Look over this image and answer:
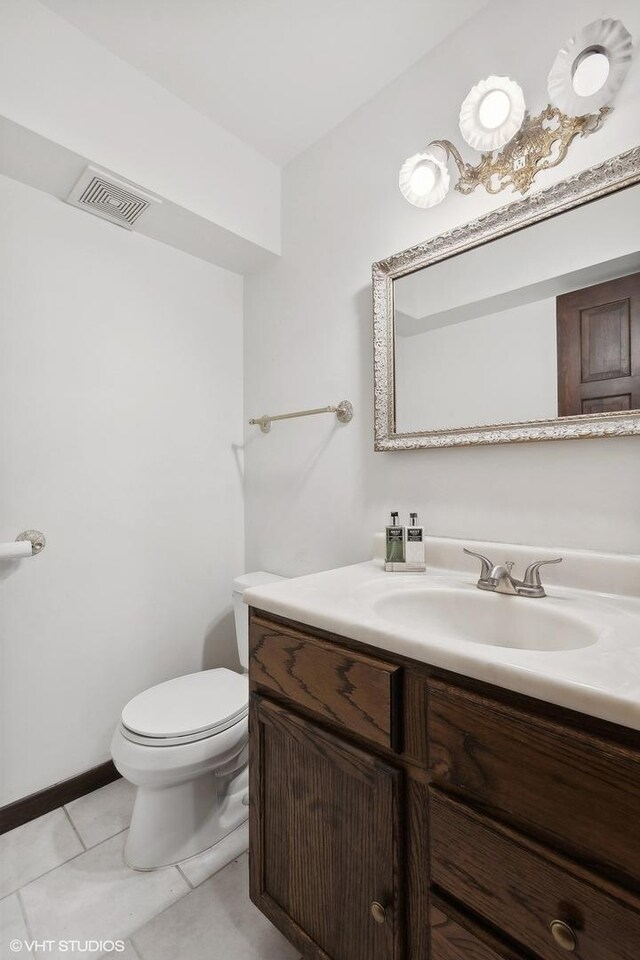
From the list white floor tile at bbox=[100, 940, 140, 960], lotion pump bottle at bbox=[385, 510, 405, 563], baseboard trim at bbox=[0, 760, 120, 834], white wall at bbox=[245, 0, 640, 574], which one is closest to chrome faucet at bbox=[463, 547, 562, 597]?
white wall at bbox=[245, 0, 640, 574]

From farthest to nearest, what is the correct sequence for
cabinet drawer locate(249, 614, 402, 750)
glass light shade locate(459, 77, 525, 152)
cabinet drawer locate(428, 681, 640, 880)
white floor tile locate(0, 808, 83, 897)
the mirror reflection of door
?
1. white floor tile locate(0, 808, 83, 897)
2. glass light shade locate(459, 77, 525, 152)
3. the mirror reflection of door
4. cabinet drawer locate(249, 614, 402, 750)
5. cabinet drawer locate(428, 681, 640, 880)

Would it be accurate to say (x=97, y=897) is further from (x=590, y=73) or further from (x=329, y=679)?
(x=590, y=73)

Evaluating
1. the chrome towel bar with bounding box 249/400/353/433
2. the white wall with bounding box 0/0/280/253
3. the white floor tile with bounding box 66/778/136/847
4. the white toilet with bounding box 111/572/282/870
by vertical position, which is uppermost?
the white wall with bounding box 0/0/280/253

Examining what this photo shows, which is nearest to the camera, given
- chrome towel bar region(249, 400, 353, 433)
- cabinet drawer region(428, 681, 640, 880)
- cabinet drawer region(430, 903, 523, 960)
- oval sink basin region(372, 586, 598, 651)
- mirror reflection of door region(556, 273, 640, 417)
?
cabinet drawer region(428, 681, 640, 880)

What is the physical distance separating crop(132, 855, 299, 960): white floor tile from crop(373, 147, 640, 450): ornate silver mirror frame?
130 cm

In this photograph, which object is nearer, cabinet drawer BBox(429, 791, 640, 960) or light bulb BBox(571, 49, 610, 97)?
cabinet drawer BBox(429, 791, 640, 960)

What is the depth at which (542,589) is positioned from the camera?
38.9 inches

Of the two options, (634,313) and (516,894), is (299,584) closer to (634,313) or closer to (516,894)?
(516,894)

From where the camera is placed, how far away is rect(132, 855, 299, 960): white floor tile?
3.32ft

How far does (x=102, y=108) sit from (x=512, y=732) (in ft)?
6.35

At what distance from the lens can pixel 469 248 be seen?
1.25 m

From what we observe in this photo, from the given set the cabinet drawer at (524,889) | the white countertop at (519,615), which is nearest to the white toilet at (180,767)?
the white countertop at (519,615)

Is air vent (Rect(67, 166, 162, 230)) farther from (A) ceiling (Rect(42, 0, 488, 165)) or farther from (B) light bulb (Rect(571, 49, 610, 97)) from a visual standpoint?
(B) light bulb (Rect(571, 49, 610, 97))

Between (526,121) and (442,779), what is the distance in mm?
1495
